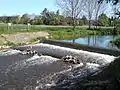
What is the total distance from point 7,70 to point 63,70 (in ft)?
9.56

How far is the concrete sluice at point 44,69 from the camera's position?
35.8ft

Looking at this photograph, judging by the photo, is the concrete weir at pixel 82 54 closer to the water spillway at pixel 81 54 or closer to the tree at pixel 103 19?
the water spillway at pixel 81 54

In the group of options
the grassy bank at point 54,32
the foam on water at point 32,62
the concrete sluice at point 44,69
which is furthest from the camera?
the grassy bank at point 54,32

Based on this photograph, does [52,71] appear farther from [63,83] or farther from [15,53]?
[15,53]

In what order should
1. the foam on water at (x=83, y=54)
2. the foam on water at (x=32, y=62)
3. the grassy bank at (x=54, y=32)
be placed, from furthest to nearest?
1. the grassy bank at (x=54, y=32)
2. the foam on water at (x=83, y=54)
3. the foam on water at (x=32, y=62)

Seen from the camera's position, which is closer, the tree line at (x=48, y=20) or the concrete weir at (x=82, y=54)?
the concrete weir at (x=82, y=54)

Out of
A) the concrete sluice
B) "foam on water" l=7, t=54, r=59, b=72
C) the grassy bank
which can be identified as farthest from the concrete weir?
the grassy bank

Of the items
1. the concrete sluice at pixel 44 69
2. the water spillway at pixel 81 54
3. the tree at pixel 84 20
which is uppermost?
the tree at pixel 84 20

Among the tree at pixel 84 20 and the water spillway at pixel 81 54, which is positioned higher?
the tree at pixel 84 20

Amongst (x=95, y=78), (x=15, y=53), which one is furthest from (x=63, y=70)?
(x=15, y=53)

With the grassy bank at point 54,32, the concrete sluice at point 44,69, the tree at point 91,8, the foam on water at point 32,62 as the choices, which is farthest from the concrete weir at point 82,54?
the tree at point 91,8

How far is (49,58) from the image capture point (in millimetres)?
16516

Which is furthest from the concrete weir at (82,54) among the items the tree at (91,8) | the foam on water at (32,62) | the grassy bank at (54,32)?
the tree at (91,8)

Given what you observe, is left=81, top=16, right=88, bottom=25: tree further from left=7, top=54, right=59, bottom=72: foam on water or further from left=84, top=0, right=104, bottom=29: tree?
left=7, top=54, right=59, bottom=72: foam on water
